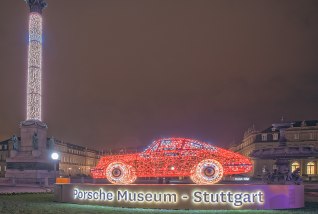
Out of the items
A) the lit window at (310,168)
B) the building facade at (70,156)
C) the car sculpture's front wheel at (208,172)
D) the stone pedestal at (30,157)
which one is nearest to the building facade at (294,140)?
the lit window at (310,168)

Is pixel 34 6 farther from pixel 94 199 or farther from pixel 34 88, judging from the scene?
pixel 94 199

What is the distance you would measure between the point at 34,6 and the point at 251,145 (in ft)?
229

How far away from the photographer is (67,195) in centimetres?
2388

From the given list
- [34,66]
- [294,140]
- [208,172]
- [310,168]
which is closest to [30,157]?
[34,66]

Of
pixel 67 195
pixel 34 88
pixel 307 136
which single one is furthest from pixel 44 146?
pixel 307 136

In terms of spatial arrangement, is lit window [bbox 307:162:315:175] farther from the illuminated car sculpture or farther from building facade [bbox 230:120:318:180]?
the illuminated car sculpture

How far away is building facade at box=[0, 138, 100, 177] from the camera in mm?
125875

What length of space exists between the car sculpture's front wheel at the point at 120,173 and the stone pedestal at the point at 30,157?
38826 millimetres

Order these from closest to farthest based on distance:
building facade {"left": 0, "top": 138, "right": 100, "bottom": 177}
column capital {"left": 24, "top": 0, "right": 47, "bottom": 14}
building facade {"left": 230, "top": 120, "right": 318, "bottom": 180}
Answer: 1. column capital {"left": 24, "top": 0, "right": 47, "bottom": 14}
2. building facade {"left": 230, "top": 120, "right": 318, "bottom": 180}
3. building facade {"left": 0, "top": 138, "right": 100, "bottom": 177}

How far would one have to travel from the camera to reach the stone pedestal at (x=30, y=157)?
5997 cm

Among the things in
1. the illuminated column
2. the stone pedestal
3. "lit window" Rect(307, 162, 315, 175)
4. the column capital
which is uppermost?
the column capital

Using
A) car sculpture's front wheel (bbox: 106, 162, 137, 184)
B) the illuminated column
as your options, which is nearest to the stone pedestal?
the illuminated column

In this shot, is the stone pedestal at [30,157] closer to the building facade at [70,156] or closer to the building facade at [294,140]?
the building facade at [294,140]

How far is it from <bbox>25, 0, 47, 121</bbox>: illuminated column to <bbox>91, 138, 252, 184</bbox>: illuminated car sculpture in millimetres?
41043
